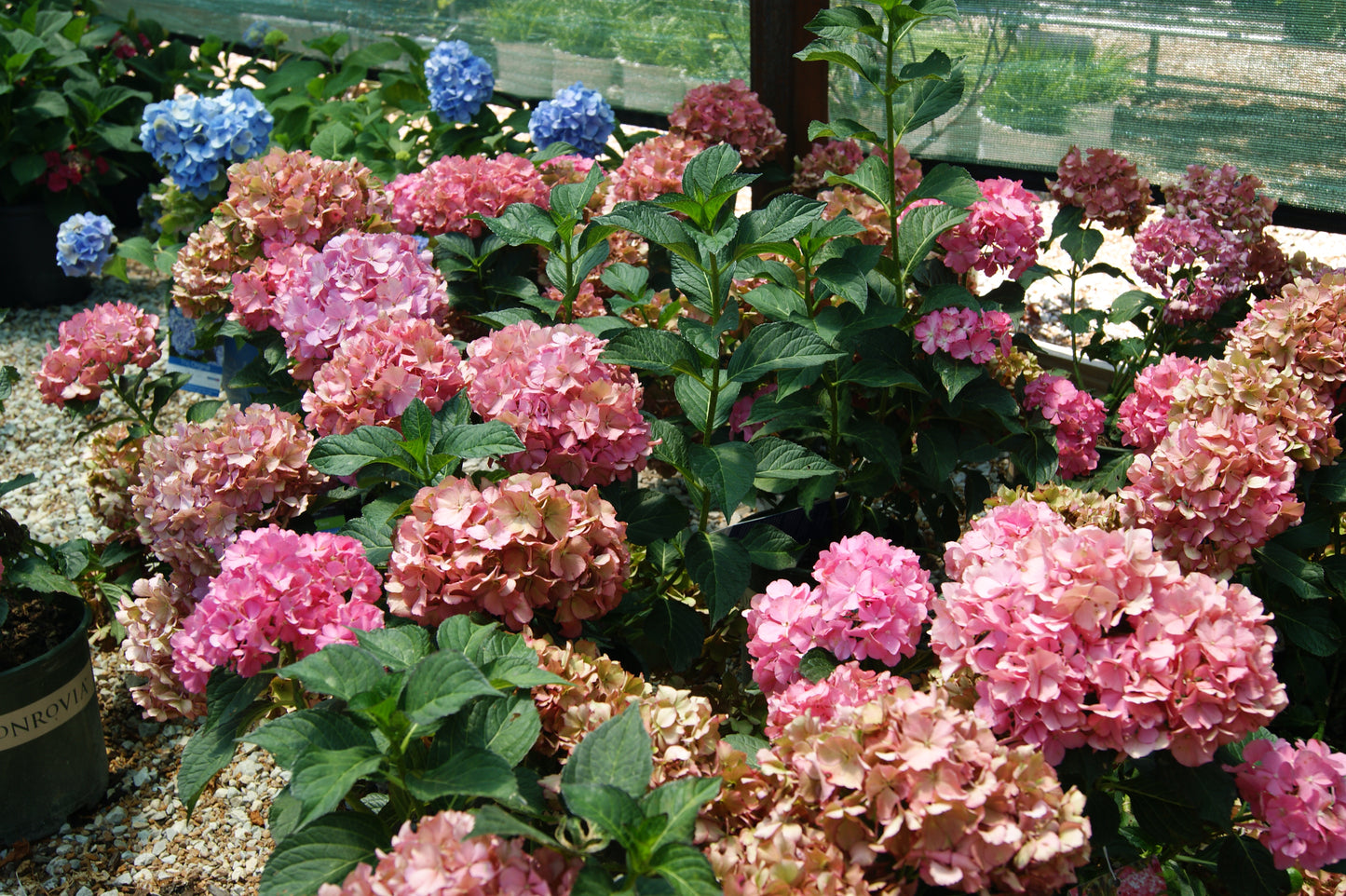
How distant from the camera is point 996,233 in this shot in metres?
1.88

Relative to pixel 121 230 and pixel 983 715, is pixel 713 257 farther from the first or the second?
pixel 121 230

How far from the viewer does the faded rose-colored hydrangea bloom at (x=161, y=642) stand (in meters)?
1.79

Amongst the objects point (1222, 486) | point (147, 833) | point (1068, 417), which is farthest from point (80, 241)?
point (1222, 486)

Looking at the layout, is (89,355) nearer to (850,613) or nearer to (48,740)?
(48,740)

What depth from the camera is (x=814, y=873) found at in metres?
0.94

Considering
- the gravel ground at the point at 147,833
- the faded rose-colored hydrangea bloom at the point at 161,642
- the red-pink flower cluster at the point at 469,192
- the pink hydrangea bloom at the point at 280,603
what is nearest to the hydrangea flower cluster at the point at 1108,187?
the red-pink flower cluster at the point at 469,192

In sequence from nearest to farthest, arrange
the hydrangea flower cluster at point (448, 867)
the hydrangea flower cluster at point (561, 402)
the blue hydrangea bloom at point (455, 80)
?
the hydrangea flower cluster at point (448, 867), the hydrangea flower cluster at point (561, 402), the blue hydrangea bloom at point (455, 80)

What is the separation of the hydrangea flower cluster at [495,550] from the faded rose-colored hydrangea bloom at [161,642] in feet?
2.43

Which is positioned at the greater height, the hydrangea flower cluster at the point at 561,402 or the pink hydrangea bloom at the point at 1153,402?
the hydrangea flower cluster at the point at 561,402

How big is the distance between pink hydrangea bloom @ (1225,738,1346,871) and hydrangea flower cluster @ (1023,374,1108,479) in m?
0.86

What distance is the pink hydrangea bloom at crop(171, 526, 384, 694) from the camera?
1191 millimetres

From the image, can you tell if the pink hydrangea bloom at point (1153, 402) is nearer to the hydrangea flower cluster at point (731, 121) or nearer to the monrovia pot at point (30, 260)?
the hydrangea flower cluster at point (731, 121)

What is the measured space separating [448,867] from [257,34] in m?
4.35

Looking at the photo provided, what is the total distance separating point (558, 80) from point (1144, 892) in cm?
333
